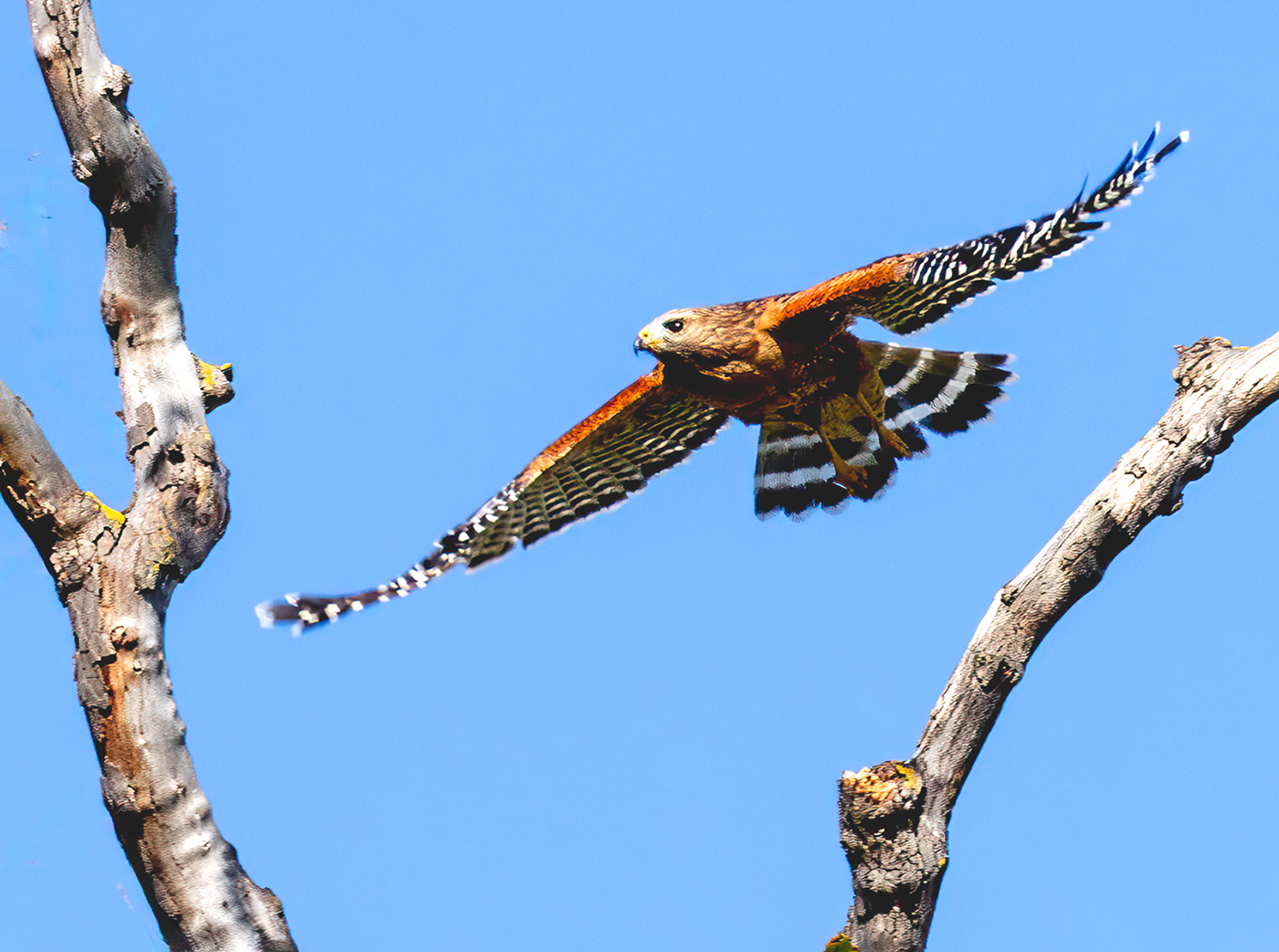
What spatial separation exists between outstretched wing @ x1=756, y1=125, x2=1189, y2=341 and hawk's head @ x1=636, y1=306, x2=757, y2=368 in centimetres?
18

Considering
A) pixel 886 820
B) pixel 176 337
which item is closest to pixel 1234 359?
pixel 886 820

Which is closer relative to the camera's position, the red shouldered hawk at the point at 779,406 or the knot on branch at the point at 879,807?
the knot on branch at the point at 879,807

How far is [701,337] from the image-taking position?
8.28 meters

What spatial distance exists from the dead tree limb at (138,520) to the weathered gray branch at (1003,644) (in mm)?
1957

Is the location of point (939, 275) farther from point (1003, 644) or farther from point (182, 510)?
point (182, 510)

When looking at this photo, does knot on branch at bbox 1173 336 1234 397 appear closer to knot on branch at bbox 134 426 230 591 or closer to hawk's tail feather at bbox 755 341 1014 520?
knot on branch at bbox 134 426 230 591

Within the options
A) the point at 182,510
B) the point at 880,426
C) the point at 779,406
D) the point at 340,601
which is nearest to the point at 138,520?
the point at 182,510

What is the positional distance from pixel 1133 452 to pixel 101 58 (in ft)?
12.7

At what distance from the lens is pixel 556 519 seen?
8500 millimetres

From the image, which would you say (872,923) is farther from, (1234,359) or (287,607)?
(287,607)

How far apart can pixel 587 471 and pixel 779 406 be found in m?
1.37

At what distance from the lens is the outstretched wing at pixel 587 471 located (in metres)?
8.01

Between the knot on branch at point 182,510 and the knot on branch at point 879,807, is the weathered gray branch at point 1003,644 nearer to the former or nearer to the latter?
the knot on branch at point 879,807

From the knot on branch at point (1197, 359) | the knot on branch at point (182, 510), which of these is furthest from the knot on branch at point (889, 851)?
the knot on branch at point (182, 510)
